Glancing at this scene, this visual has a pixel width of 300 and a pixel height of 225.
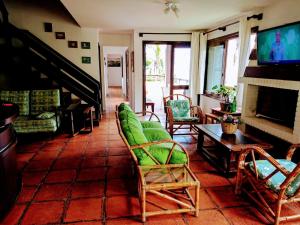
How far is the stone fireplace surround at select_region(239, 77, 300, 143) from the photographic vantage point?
8.87ft

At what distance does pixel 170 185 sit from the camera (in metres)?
1.91

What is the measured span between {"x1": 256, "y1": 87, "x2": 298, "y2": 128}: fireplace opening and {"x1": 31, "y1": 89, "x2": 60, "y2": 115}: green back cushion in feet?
12.1

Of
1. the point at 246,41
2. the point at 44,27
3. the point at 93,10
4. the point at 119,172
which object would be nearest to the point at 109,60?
the point at 44,27

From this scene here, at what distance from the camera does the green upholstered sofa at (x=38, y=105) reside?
3783mm

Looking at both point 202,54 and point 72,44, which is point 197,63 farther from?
point 72,44

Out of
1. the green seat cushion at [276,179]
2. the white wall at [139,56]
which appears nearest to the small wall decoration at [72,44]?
the white wall at [139,56]

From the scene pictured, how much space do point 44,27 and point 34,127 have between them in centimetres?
298

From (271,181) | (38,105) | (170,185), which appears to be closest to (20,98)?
(38,105)

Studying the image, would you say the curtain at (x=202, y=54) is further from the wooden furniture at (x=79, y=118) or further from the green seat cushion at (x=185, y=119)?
the wooden furniture at (x=79, y=118)

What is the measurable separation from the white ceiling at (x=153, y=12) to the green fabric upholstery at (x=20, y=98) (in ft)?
5.91

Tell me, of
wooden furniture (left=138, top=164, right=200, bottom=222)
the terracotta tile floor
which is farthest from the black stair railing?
wooden furniture (left=138, top=164, right=200, bottom=222)

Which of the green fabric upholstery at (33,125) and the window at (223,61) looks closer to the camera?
the green fabric upholstery at (33,125)

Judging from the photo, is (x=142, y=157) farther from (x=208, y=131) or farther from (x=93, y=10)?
(x=93, y=10)

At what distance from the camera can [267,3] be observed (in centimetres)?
334
